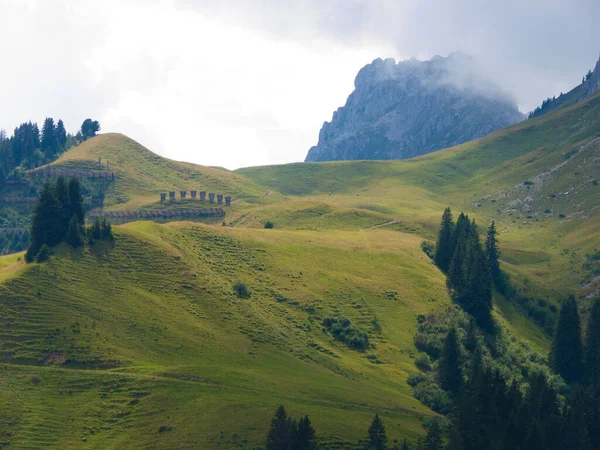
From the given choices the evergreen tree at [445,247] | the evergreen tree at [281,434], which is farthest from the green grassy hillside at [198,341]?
the evergreen tree at [445,247]

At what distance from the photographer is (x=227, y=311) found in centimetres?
12131

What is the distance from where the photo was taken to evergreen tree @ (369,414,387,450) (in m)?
91.4

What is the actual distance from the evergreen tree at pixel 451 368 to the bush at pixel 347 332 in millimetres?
13469

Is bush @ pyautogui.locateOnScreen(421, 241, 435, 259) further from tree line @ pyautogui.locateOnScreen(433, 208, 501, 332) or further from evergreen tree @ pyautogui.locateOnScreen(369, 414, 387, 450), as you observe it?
evergreen tree @ pyautogui.locateOnScreen(369, 414, 387, 450)

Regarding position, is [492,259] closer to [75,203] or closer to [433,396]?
[433,396]

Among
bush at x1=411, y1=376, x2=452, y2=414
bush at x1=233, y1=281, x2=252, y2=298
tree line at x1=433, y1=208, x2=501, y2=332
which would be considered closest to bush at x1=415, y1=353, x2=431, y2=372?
bush at x1=411, y1=376, x2=452, y2=414

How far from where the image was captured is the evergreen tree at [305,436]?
8481 centimetres

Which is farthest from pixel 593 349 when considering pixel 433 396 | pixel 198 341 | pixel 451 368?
pixel 198 341

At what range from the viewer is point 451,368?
12406 centimetres

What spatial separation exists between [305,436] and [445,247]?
99479 mm

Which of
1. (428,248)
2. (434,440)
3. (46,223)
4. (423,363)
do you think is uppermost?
(428,248)

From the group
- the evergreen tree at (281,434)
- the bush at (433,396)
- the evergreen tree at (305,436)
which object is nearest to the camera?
the evergreen tree at (281,434)

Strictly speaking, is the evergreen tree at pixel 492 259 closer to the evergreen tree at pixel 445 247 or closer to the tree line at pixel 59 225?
the evergreen tree at pixel 445 247

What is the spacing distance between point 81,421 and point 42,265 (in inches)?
1259
